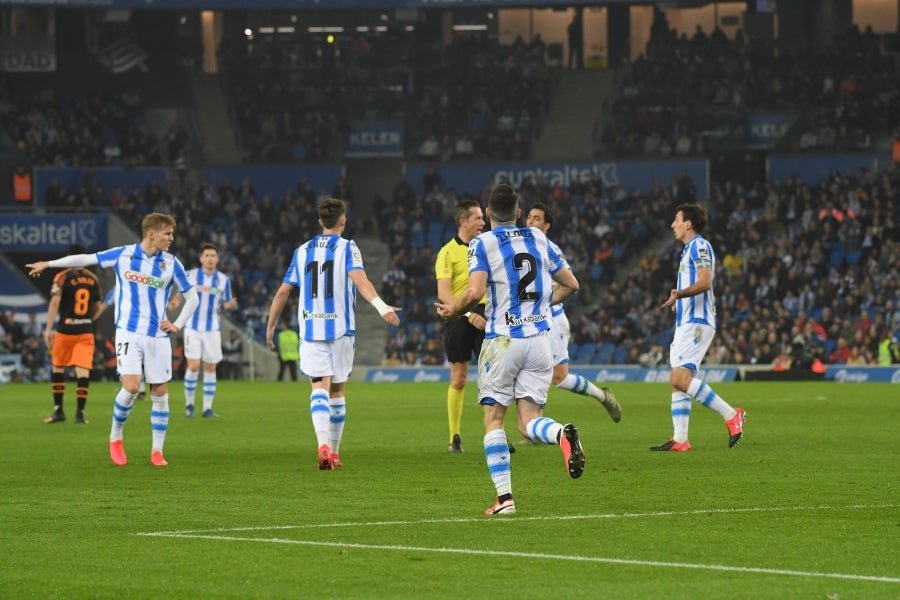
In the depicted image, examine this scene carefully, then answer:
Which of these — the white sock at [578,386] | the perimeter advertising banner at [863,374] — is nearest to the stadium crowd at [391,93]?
the perimeter advertising banner at [863,374]

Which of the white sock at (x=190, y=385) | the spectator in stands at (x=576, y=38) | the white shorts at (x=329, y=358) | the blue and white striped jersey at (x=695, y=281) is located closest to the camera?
the white shorts at (x=329, y=358)

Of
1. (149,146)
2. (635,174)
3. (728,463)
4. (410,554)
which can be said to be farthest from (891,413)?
(149,146)

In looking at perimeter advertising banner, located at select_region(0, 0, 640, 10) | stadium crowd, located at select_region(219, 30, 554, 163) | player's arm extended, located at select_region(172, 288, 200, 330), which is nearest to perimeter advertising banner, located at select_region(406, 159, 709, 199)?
stadium crowd, located at select_region(219, 30, 554, 163)

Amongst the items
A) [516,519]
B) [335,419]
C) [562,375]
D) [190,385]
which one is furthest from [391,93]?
[516,519]

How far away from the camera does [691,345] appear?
17594mm

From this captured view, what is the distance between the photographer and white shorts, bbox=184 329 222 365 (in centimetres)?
2667

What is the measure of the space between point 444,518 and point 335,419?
15.5 feet

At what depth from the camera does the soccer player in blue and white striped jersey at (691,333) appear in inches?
683

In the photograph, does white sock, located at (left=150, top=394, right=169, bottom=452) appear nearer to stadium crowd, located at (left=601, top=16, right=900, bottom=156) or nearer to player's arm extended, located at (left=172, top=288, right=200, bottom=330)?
player's arm extended, located at (left=172, top=288, right=200, bottom=330)

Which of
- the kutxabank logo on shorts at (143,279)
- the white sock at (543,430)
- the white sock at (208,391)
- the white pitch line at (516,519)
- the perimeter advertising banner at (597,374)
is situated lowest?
the perimeter advertising banner at (597,374)

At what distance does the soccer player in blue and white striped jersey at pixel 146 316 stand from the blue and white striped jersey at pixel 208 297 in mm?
10495

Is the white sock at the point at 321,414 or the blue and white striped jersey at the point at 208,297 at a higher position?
the blue and white striped jersey at the point at 208,297

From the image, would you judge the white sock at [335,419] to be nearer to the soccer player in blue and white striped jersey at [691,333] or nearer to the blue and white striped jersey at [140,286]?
the blue and white striped jersey at [140,286]

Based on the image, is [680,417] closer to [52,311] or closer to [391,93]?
[52,311]
